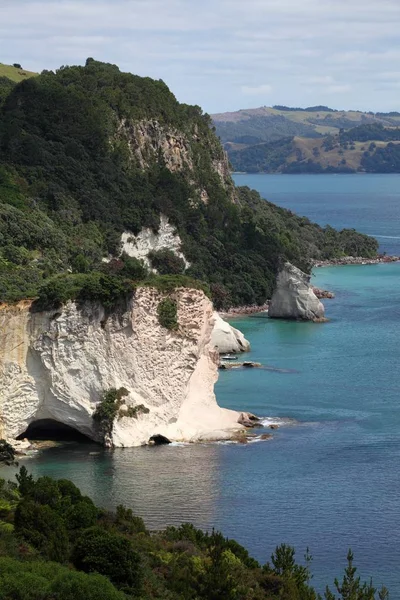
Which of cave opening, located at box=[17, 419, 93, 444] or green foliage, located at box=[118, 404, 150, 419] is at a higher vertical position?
green foliage, located at box=[118, 404, 150, 419]

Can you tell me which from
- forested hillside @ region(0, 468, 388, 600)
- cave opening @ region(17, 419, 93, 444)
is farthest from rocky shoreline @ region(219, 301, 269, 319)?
forested hillside @ region(0, 468, 388, 600)

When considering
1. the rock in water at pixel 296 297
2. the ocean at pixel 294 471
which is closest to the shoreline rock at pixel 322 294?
the rock in water at pixel 296 297

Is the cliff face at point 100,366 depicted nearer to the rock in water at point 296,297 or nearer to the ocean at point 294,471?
the ocean at point 294,471

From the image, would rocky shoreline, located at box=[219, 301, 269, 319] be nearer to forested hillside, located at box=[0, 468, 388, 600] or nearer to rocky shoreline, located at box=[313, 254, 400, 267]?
rocky shoreline, located at box=[313, 254, 400, 267]

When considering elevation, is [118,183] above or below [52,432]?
above

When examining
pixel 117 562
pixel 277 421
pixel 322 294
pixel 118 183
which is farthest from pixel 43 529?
pixel 322 294

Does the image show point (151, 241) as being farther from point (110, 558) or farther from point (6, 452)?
point (110, 558)

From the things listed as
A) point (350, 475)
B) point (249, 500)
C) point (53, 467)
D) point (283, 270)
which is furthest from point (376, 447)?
point (283, 270)

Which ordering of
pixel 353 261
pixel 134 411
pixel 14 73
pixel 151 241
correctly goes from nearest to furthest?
1. pixel 134 411
2. pixel 151 241
3. pixel 353 261
4. pixel 14 73
